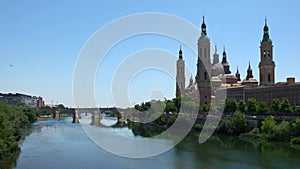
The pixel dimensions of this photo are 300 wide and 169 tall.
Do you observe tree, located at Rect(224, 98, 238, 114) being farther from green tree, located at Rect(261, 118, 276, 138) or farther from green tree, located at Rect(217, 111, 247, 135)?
green tree, located at Rect(261, 118, 276, 138)

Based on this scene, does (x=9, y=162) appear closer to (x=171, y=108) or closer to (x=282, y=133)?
(x=282, y=133)

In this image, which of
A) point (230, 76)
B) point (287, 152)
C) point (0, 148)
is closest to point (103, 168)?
point (0, 148)

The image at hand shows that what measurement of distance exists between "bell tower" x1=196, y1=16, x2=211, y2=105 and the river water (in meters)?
30.3

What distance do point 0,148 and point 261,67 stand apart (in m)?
50.5

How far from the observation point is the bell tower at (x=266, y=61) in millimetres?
65562

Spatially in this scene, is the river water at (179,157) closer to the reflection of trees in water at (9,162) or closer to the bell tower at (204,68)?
the reflection of trees in water at (9,162)

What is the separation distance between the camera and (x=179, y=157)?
96.0 ft

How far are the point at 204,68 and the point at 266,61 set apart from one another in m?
10.6

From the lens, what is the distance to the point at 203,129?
50.8 meters

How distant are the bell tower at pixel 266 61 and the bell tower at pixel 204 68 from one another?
9.25 m

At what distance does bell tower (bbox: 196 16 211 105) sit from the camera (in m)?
68.2

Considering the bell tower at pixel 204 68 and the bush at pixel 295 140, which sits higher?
the bell tower at pixel 204 68

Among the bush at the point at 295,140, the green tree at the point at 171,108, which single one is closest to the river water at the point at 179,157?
the bush at the point at 295,140

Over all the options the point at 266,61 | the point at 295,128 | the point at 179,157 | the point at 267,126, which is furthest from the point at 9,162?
the point at 266,61
